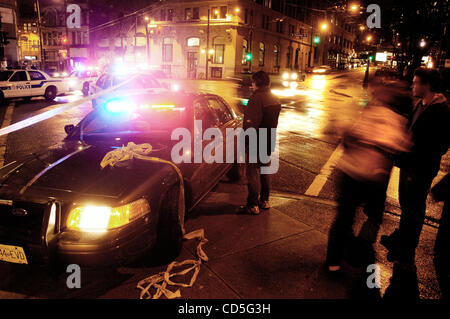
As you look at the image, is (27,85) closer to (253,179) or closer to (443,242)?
(253,179)

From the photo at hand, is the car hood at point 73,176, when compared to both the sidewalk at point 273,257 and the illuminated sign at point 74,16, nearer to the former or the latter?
the sidewalk at point 273,257

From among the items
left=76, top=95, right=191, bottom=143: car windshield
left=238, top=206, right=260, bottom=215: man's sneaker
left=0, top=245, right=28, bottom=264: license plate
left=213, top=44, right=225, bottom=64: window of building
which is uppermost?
left=213, top=44, right=225, bottom=64: window of building


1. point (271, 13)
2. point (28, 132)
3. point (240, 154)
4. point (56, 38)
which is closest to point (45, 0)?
point (56, 38)

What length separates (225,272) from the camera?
3.15 meters

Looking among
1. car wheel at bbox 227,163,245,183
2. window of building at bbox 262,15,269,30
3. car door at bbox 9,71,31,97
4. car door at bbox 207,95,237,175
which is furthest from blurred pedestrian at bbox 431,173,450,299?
window of building at bbox 262,15,269,30

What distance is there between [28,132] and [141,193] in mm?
8681

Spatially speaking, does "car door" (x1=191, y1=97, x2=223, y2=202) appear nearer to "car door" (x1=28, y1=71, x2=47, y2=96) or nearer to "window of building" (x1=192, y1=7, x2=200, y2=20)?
"car door" (x1=28, y1=71, x2=47, y2=96)

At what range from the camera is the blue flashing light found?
4418 millimetres

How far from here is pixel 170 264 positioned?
10.6 ft

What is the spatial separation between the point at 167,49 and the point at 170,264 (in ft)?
163

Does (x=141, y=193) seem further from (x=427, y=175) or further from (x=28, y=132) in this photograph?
(x=28, y=132)

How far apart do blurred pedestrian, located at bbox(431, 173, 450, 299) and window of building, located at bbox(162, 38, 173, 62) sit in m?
49.2

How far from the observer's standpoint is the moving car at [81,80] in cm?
2070

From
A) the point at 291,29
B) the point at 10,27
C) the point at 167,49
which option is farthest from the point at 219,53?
the point at 10,27
